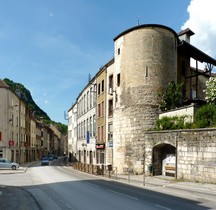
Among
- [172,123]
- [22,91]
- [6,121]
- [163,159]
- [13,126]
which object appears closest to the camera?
[172,123]

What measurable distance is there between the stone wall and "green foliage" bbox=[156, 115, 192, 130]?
41.6 inches

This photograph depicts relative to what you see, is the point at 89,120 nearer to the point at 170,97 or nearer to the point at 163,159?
the point at 170,97

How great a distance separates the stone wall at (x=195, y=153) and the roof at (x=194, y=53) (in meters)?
12.8

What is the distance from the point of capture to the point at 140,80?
99.6 ft

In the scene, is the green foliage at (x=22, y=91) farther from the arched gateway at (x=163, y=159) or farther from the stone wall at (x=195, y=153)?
the stone wall at (x=195, y=153)

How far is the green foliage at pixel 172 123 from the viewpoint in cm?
2525

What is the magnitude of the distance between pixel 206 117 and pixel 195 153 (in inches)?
109

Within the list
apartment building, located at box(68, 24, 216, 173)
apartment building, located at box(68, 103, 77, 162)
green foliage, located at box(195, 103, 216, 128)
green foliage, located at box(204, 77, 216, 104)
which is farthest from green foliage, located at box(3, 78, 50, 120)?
green foliage, located at box(195, 103, 216, 128)

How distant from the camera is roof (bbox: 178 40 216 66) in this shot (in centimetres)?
3510

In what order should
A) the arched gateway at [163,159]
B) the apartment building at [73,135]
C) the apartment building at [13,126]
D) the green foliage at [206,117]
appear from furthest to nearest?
the apartment building at [73,135] < the apartment building at [13,126] < the arched gateway at [163,159] < the green foliage at [206,117]

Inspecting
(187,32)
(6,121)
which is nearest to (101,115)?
(187,32)

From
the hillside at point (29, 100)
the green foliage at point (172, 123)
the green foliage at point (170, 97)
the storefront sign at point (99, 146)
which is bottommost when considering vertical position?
the storefront sign at point (99, 146)

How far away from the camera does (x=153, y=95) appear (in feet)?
99.1

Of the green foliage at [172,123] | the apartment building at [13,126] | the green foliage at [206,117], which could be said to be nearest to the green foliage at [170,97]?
the green foliage at [172,123]
